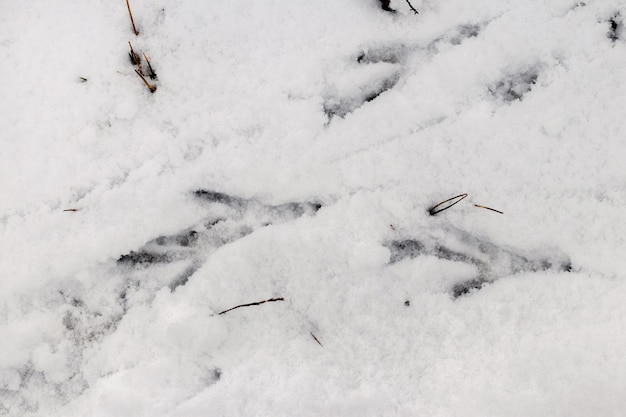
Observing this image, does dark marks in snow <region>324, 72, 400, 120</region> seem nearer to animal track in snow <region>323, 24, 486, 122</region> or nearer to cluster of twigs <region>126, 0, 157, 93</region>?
animal track in snow <region>323, 24, 486, 122</region>

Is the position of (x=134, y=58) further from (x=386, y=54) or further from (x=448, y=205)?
(x=448, y=205)

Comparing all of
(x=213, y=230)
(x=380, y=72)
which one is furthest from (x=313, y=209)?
(x=380, y=72)

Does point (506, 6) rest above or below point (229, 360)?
above

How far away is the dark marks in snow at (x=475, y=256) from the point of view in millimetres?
1237

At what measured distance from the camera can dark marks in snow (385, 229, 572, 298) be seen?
1237mm

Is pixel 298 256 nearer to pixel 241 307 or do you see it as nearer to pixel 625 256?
pixel 241 307

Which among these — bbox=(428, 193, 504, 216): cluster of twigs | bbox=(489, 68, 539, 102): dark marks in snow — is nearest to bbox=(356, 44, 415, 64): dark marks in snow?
bbox=(489, 68, 539, 102): dark marks in snow

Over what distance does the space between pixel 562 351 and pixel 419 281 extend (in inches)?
14.7

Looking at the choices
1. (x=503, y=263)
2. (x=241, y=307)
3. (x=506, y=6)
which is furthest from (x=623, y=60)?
(x=241, y=307)

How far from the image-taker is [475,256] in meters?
1.26

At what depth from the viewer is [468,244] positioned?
126 cm

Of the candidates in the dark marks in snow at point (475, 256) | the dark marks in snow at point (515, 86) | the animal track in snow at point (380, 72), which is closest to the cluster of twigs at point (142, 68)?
the animal track in snow at point (380, 72)

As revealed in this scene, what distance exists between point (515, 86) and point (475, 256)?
0.48 meters

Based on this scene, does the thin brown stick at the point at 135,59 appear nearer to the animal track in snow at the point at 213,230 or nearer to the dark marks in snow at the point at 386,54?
the animal track in snow at the point at 213,230
